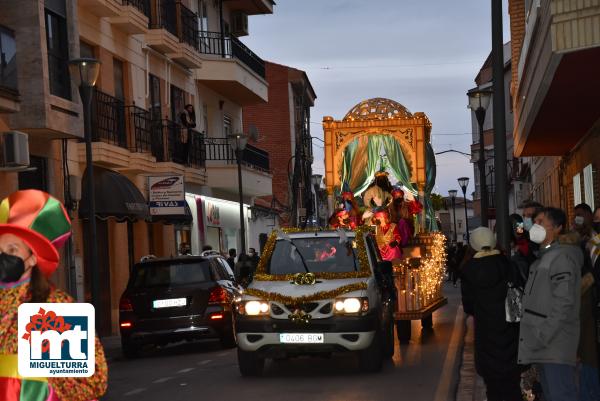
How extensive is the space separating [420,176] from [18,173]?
8.38m

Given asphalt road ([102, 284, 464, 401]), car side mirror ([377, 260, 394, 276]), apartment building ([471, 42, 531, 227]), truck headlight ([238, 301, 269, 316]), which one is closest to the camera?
asphalt road ([102, 284, 464, 401])

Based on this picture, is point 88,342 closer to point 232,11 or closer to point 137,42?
point 137,42

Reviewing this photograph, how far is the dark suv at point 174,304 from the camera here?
20594 millimetres

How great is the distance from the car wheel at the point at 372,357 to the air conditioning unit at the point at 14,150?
8.54 metres

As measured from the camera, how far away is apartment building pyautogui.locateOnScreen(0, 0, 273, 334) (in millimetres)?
23625

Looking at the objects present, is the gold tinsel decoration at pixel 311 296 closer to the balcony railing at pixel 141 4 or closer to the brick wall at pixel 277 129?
the balcony railing at pixel 141 4

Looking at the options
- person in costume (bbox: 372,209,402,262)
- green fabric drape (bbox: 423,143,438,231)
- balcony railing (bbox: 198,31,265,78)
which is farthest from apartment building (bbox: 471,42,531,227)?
person in costume (bbox: 372,209,402,262)

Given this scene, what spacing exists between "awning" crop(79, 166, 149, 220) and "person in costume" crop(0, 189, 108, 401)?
2139 cm

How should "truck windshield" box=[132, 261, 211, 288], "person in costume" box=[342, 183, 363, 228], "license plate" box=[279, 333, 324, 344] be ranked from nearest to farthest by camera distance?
1. "license plate" box=[279, 333, 324, 344]
2. "truck windshield" box=[132, 261, 211, 288]
3. "person in costume" box=[342, 183, 363, 228]

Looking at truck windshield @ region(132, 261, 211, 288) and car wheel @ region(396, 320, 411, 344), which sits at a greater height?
truck windshield @ region(132, 261, 211, 288)

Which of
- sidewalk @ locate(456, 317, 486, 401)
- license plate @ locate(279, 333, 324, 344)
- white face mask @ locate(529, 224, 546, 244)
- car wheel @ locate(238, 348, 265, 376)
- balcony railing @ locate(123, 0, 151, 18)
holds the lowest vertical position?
sidewalk @ locate(456, 317, 486, 401)

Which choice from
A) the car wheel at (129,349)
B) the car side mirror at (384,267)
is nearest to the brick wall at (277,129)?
the car wheel at (129,349)

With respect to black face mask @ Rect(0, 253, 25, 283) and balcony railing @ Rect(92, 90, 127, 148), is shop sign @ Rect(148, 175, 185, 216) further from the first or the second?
black face mask @ Rect(0, 253, 25, 283)

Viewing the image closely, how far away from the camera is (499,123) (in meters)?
15.8
